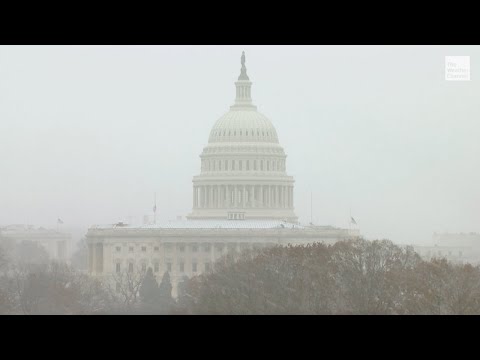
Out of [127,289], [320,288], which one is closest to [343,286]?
[320,288]

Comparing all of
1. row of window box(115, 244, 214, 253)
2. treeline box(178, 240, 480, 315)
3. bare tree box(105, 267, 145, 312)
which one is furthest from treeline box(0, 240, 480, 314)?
row of window box(115, 244, 214, 253)

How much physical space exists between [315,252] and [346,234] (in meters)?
92.1

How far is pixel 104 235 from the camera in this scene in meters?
192

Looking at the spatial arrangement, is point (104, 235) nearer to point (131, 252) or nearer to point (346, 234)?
point (131, 252)

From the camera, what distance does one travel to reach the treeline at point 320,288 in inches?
2677

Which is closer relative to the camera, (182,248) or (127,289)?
(127,289)

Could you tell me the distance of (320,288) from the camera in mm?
76188

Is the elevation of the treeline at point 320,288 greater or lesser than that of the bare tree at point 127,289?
greater

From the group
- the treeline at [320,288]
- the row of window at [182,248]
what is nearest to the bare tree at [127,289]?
the row of window at [182,248]

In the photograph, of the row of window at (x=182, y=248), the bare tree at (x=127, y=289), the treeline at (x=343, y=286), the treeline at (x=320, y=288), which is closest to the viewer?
the treeline at (x=343, y=286)

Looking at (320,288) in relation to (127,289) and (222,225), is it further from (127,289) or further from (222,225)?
(222,225)

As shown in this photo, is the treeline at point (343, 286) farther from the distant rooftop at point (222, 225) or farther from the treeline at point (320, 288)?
the distant rooftop at point (222, 225)

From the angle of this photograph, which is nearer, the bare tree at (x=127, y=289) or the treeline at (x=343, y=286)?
the treeline at (x=343, y=286)
